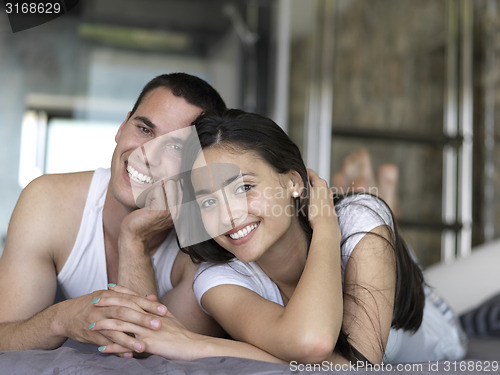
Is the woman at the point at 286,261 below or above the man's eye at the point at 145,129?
below

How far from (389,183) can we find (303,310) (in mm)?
2283

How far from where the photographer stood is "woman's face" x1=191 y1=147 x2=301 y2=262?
119 cm

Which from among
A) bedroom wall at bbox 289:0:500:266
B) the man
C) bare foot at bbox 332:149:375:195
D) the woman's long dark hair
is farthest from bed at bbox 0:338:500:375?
bedroom wall at bbox 289:0:500:266

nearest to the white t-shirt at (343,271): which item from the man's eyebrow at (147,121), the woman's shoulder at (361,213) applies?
the woman's shoulder at (361,213)

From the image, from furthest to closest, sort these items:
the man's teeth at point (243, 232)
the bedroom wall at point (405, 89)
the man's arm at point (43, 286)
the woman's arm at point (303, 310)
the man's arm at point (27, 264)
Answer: the bedroom wall at point (405, 89)
the man's arm at point (27, 264)
the man's teeth at point (243, 232)
the man's arm at point (43, 286)
the woman's arm at point (303, 310)

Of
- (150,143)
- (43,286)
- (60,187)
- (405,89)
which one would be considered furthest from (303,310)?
(405,89)

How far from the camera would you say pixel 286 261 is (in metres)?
1.32

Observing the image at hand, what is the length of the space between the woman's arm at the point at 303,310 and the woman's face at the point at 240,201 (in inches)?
3.3

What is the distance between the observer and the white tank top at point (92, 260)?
146 cm

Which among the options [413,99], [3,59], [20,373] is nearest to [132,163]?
[20,373]

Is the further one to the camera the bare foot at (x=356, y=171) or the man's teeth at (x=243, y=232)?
the bare foot at (x=356, y=171)

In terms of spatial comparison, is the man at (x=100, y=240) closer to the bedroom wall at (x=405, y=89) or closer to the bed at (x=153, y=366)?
the bed at (x=153, y=366)

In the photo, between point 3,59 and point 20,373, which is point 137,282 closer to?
point 20,373

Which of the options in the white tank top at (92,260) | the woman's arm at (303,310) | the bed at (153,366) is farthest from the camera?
the white tank top at (92,260)
